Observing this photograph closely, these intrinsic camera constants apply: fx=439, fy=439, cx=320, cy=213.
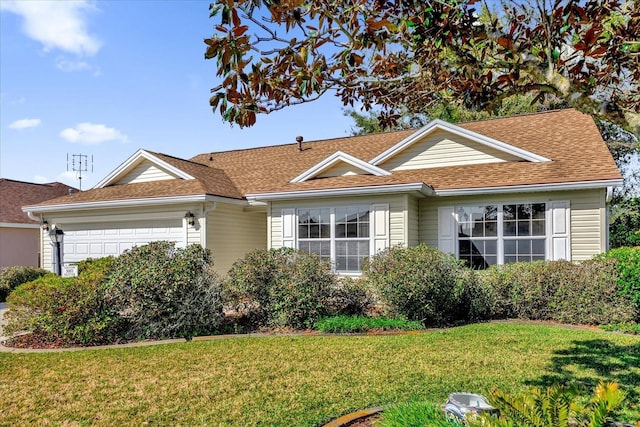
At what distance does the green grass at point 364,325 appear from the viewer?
8727mm

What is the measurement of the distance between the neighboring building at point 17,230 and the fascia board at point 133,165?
7196 millimetres

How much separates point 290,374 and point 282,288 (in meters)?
3.21

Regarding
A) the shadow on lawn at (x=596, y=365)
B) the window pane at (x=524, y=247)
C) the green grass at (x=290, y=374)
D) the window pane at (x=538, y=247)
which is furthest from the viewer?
the window pane at (x=524, y=247)

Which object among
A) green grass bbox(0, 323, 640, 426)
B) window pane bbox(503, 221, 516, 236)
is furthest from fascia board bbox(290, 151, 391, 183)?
green grass bbox(0, 323, 640, 426)

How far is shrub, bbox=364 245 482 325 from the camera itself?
898 cm

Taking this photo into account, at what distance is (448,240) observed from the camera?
483 inches

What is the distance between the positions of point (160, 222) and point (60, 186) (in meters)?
17.1

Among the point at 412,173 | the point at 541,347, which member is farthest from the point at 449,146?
the point at 541,347

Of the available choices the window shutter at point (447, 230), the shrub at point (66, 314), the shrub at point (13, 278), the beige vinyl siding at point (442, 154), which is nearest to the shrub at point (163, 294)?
the shrub at point (66, 314)

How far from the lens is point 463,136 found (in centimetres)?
1305

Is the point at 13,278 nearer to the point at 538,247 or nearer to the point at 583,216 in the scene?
the point at 538,247

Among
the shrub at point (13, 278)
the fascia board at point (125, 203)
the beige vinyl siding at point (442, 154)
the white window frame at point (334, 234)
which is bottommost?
the shrub at point (13, 278)

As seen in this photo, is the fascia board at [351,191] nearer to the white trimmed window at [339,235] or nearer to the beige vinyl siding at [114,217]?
the white trimmed window at [339,235]

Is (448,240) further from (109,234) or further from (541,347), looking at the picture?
(109,234)
